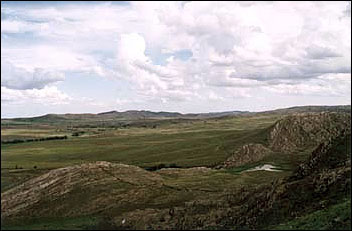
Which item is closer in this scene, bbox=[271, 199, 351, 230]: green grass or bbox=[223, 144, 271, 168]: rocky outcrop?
bbox=[271, 199, 351, 230]: green grass

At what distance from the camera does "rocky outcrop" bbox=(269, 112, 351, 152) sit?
12588 centimetres

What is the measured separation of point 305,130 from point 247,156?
2870cm

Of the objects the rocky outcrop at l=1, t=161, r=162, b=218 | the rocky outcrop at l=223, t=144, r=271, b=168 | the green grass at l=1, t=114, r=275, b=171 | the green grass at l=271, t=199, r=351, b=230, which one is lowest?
the green grass at l=1, t=114, r=275, b=171

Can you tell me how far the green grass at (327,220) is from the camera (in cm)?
2870

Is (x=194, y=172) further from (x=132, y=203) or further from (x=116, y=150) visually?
(x=116, y=150)

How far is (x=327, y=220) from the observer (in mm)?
29797

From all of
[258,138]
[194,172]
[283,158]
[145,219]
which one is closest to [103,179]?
[145,219]

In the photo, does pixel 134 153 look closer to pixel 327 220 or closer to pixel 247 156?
pixel 247 156

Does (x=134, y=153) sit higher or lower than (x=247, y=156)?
lower

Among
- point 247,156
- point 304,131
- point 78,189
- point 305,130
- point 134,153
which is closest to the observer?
point 78,189

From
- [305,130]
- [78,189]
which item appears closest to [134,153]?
[305,130]

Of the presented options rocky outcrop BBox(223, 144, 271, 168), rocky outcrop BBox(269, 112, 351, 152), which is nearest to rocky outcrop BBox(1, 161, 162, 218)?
rocky outcrop BBox(223, 144, 271, 168)

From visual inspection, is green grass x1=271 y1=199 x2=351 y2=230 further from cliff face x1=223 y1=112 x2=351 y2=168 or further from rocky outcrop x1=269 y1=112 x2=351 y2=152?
rocky outcrop x1=269 y1=112 x2=351 y2=152

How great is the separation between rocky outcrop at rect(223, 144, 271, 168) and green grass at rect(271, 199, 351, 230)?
7199 centimetres
